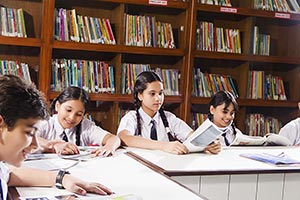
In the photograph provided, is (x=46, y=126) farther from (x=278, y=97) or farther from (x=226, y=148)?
(x=278, y=97)

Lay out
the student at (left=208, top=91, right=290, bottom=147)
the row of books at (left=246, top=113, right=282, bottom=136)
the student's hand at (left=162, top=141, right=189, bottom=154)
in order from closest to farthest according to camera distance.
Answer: the student's hand at (left=162, top=141, right=189, bottom=154) < the student at (left=208, top=91, right=290, bottom=147) < the row of books at (left=246, top=113, right=282, bottom=136)

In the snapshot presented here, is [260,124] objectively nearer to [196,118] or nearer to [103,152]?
[196,118]

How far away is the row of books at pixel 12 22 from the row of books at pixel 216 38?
1468 millimetres

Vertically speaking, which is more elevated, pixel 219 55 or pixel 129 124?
pixel 219 55

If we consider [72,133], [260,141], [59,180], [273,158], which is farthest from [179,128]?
[59,180]

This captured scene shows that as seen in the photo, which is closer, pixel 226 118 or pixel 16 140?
pixel 16 140

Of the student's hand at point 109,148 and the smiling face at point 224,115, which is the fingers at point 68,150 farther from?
the smiling face at point 224,115

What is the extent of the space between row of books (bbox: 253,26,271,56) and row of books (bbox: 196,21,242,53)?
0.16 meters

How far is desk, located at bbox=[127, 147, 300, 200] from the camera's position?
1.94 meters

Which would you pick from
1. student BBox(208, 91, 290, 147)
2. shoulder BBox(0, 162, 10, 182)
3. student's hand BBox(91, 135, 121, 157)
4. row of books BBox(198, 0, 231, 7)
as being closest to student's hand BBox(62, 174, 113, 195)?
shoulder BBox(0, 162, 10, 182)

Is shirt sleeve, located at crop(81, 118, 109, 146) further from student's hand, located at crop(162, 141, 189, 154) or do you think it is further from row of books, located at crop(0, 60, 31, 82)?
row of books, located at crop(0, 60, 31, 82)

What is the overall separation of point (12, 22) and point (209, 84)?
1.74 m

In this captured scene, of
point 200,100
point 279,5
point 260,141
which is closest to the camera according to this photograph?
point 260,141

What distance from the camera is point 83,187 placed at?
4.92 feet
